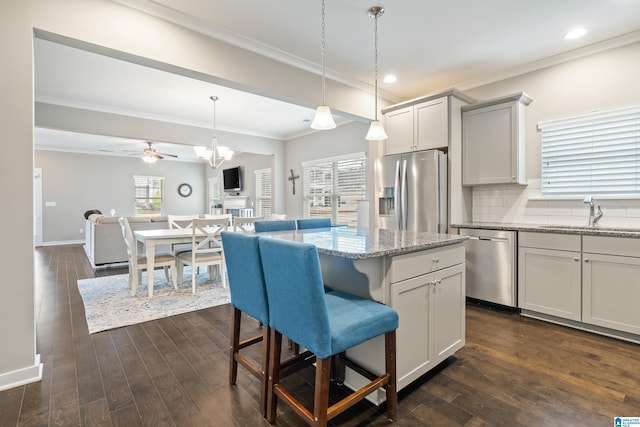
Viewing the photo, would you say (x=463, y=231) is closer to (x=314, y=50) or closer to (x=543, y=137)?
(x=543, y=137)

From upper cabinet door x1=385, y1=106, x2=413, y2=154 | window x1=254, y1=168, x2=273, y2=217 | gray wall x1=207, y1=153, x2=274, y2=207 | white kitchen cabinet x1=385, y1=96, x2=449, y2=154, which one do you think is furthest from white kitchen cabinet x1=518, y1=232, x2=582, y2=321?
gray wall x1=207, y1=153, x2=274, y2=207

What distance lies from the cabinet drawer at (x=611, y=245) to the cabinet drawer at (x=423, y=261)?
136 cm

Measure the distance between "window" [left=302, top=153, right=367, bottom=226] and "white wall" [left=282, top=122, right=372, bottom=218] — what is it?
140mm

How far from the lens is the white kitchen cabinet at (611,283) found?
2430 mm

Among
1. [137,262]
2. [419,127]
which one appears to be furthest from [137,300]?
[419,127]

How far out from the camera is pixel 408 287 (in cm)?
174

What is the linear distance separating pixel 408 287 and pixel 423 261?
0.64 feet

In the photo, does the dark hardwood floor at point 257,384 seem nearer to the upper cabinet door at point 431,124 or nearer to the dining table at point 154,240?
the dining table at point 154,240

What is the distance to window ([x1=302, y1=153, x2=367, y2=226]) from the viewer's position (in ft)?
17.7

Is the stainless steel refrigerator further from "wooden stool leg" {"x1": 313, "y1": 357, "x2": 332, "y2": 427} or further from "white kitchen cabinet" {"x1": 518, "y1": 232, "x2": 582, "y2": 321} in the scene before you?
"wooden stool leg" {"x1": 313, "y1": 357, "x2": 332, "y2": 427}

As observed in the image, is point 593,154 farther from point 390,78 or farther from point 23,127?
point 23,127

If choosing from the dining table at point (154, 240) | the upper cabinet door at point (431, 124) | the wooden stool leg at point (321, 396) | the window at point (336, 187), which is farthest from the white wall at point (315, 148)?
the wooden stool leg at point (321, 396)

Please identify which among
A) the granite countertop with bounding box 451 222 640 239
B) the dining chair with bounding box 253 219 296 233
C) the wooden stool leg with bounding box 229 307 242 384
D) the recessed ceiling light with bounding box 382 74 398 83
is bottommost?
the wooden stool leg with bounding box 229 307 242 384

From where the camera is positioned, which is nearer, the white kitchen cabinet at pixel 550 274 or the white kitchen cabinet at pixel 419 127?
the white kitchen cabinet at pixel 550 274
